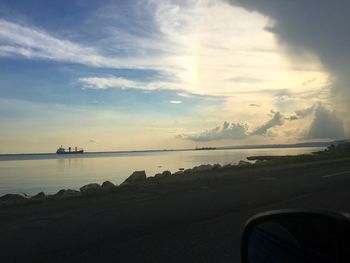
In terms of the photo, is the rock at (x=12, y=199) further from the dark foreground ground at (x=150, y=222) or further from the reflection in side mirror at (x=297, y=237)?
the reflection in side mirror at (x=297, y=237)

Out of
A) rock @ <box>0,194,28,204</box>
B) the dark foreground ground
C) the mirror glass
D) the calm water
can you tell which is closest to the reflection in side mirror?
the mirror glass

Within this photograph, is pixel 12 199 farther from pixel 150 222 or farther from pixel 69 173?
pixel 69 173

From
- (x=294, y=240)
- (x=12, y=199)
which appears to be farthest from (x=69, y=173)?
(x=294, y=240)

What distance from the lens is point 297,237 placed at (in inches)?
98.0

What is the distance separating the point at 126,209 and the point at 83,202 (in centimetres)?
244

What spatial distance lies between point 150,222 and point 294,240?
7.60 meters

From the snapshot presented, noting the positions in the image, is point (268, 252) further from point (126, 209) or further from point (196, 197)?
point (196, 197)

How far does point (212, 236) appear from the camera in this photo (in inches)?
338

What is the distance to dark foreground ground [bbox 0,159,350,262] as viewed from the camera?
744 centimetres

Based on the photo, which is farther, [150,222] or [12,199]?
[12,199]

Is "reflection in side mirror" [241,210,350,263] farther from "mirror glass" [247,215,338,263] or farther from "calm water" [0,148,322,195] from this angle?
"calm water" [0,148,322,195]

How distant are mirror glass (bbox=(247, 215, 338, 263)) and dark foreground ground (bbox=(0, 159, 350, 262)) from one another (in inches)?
171

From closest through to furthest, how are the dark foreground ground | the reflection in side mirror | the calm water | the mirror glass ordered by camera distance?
the reflection in side mirror → the mirror glass → the dark foreground ground → the calm water

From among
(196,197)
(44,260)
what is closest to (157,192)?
(196,197)
